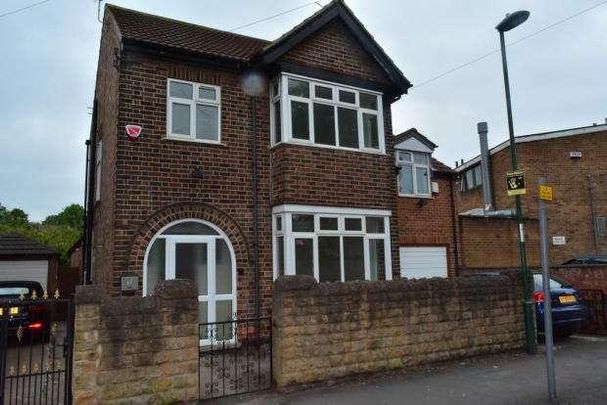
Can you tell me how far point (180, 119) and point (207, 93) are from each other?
869mm

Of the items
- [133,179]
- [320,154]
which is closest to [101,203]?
[133,179]

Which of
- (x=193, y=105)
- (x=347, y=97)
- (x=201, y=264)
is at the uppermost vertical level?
(x=347, y=97)

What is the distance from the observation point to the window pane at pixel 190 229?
31.1ft

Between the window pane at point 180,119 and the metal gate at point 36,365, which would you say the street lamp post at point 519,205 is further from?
the metal gate at point 36,365

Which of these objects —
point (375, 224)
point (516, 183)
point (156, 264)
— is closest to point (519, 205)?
point (516, 183)

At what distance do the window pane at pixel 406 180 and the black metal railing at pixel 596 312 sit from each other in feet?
18.7

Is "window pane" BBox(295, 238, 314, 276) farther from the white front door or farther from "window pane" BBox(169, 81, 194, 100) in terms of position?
"window pane" BBox(169, 81, 194, 100)

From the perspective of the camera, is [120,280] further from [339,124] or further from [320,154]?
[339,124]

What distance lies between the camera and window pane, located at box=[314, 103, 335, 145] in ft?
35.3

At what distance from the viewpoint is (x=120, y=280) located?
880 centimetres

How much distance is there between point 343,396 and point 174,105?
6.62 meters

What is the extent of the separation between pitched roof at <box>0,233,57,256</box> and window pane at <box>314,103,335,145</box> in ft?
34.6

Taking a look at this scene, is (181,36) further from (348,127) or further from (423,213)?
(423,213)

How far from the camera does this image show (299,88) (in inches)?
423
